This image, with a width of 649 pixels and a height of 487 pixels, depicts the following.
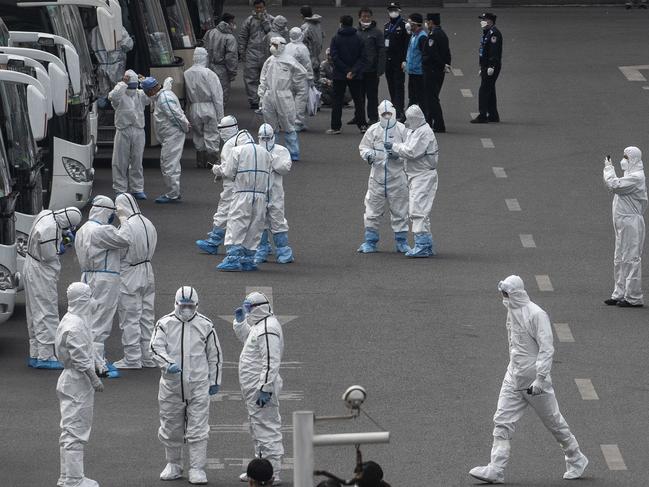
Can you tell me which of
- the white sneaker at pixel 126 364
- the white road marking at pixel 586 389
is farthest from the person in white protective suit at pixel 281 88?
the white road marking at pixel 586 389

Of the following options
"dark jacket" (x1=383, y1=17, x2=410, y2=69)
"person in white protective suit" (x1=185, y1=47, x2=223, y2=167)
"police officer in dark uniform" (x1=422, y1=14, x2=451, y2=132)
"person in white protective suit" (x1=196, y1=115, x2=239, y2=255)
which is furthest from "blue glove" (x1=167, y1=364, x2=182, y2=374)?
"dark jacket" (x1=383, y1=17, x2=410, y2=69)

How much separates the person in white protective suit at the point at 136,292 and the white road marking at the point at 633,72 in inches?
801

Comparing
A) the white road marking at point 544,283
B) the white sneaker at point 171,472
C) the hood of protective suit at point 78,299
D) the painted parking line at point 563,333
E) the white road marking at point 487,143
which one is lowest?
the white road marking at point 487,143

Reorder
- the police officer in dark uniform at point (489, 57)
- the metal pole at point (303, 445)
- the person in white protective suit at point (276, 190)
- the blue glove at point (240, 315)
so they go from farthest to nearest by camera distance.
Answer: the police officer in dark uniform at point (489, 57) → the person in white protective suit at point (276, 190) → the blue glove at point (240, 315) → the metal pole at point (303, 445)

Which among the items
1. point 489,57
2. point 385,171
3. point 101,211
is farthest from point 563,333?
point 489,57

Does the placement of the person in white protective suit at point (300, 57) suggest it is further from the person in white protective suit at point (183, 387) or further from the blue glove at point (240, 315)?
the person in white protective suit at point (183, 387)

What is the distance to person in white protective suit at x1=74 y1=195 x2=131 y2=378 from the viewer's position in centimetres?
1688

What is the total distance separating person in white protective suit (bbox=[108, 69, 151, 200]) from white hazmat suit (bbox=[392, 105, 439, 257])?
458 cm

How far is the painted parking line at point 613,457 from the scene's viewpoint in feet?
47.5

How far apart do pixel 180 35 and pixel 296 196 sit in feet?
17.6

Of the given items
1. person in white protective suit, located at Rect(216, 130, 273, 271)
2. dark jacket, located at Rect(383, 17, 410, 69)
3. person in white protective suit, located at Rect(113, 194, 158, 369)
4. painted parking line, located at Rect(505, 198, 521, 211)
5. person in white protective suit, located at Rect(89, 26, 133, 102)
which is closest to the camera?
person in white protective suit, located at Rect(113, 194, 158, 369)

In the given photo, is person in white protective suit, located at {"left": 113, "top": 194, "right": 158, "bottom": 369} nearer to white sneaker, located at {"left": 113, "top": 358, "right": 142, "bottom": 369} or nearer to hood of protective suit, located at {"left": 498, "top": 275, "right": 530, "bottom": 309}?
white sneaker, located at {"left": 113, "top": 358, "right": 142, "bottom": 369}

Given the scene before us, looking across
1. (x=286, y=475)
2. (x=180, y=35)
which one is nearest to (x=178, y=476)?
(x=286, y=475)

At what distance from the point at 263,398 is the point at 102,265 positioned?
11.9ft
